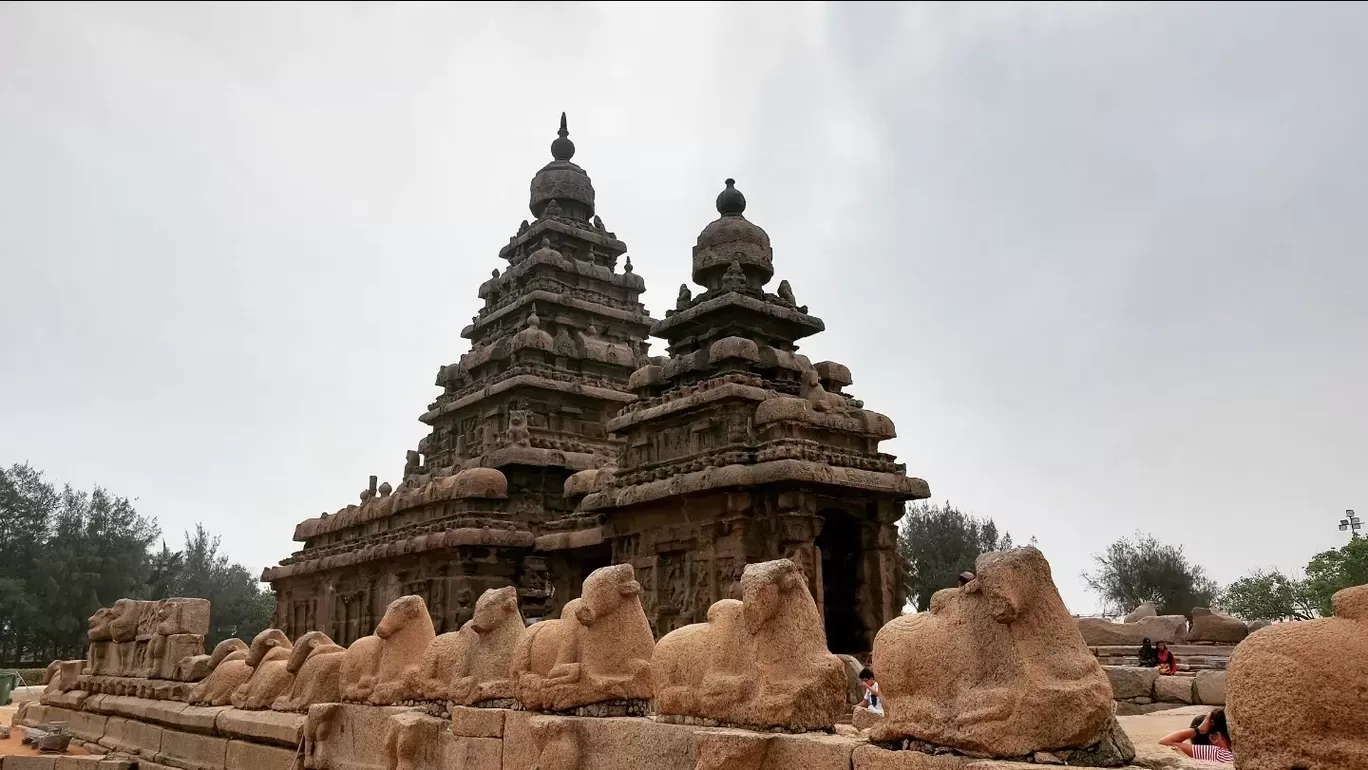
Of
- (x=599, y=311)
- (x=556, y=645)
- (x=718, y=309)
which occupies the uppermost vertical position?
(x=599, y=311)

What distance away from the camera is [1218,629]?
1638 cm

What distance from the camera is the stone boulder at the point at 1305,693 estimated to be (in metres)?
2.93

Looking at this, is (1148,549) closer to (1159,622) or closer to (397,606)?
(1159,622)

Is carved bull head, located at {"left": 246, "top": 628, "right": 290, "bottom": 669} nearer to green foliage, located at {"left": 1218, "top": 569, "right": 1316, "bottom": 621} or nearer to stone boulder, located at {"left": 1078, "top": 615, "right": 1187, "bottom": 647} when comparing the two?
stone boulder, located at {"left": 1078, "top": 615, "right": 1187, "bottom": 647}

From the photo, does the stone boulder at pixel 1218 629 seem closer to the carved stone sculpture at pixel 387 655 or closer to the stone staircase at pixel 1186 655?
the stone staircase at pixel 1186 655

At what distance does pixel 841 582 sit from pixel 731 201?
7399 millimetres

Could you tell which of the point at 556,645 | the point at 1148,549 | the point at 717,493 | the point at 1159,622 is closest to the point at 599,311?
the point at 717,493

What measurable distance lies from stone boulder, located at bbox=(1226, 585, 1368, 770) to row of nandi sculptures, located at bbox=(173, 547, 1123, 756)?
65 cm

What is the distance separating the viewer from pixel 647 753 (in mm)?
5383

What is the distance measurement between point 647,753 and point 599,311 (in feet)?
66.7

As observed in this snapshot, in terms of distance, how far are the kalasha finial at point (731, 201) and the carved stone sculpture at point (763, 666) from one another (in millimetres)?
13452

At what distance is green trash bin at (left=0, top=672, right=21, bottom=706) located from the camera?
86.0 ft

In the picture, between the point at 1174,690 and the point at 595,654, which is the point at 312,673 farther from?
the point at 1174,690

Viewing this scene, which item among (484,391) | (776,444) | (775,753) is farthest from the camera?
(484,391)
